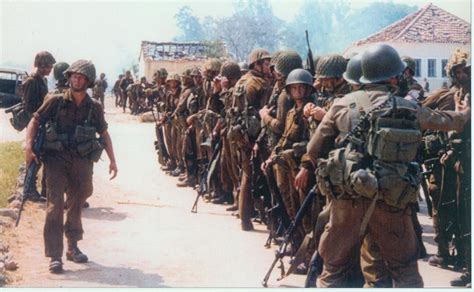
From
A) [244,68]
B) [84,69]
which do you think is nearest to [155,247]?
[84,69]

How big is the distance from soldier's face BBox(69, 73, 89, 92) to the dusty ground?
5.91 ft

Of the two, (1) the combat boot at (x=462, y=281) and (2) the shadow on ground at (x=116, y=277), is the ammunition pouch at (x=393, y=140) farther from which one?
(2) the shadow on ground at (x=116, y=277)

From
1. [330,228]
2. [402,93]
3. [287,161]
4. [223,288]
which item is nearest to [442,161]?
[402,93]

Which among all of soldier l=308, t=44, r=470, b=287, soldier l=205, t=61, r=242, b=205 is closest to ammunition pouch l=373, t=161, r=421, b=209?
soldier l=308, t=44, r=470, b=287

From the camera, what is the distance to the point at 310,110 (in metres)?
5.62

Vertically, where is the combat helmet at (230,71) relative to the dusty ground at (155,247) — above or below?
above

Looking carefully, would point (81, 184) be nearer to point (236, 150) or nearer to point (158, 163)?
point (236, 150)

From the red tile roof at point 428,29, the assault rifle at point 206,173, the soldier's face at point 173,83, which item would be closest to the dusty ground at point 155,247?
the assault rifle at point 206,173

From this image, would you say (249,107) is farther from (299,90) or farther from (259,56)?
(299,90)

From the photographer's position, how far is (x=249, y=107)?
8.00 meters

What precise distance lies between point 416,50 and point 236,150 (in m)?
7.11

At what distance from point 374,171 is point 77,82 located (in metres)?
3.26

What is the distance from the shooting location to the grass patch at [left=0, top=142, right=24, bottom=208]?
9461mm

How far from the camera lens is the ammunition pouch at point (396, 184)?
4.56 m
